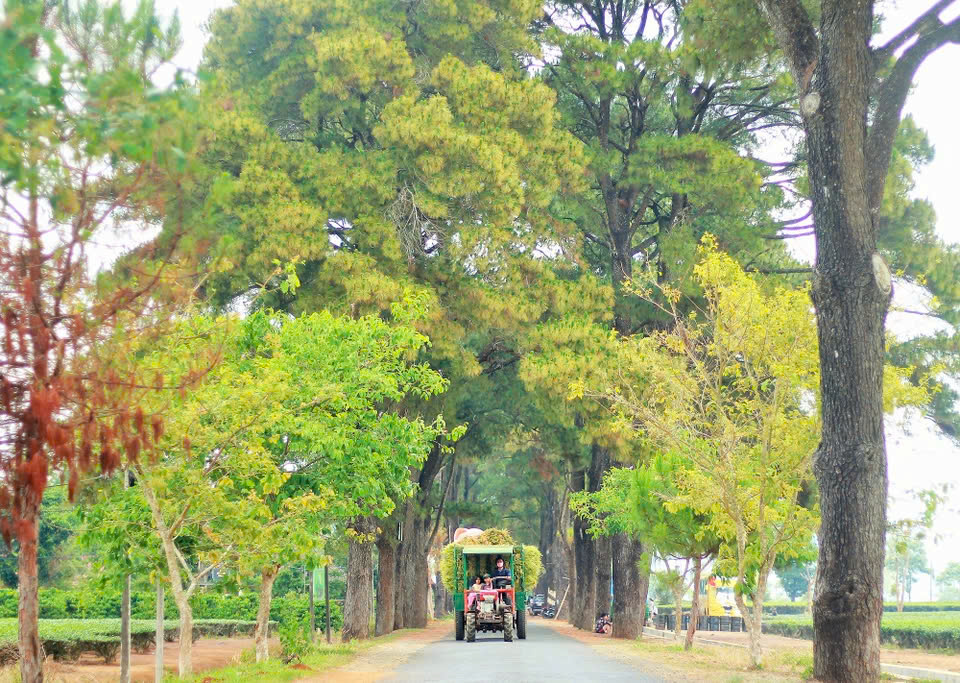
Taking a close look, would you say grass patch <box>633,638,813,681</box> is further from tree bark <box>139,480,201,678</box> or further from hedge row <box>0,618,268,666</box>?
hedge row <box>0,618,268,666</box>

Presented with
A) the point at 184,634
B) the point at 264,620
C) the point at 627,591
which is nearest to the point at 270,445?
the point at 184,634

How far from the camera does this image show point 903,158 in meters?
29.0

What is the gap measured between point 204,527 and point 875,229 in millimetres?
10416

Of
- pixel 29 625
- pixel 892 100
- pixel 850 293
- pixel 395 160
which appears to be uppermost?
pixel 395 160

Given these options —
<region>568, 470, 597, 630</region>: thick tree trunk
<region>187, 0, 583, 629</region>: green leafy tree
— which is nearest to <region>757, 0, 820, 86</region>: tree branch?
<region>187, 0, 583, 629</region>: green leafy tree

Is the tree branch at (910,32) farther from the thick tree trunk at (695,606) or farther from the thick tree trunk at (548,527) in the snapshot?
the thick tree trunk at (548,527)

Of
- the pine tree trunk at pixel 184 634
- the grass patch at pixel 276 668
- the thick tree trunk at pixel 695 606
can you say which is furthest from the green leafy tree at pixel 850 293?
the thick tree trunk at pixel 695 606

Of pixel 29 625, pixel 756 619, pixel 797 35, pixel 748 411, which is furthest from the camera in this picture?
pixel 748 411

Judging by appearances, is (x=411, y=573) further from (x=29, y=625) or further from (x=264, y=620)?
(x=29, y=625)

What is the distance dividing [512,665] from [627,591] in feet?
47.7

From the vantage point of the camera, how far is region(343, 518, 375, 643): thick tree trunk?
30.6 m

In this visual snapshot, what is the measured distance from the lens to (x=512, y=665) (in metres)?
20.2

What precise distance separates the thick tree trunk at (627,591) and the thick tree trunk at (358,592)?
7.87 m

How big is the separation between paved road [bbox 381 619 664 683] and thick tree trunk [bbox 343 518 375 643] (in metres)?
3.22
